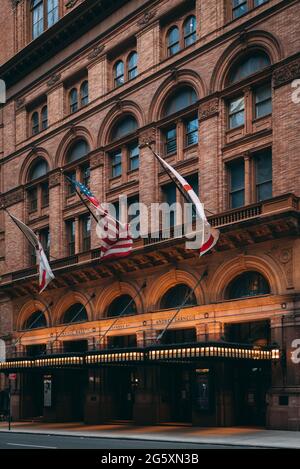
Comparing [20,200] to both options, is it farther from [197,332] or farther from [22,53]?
[197,332]

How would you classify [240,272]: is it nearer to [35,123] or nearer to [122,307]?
[122,307]

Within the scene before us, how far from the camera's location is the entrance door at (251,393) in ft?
121

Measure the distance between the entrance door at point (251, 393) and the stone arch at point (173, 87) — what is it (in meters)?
14.6

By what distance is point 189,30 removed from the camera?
43.2 metres

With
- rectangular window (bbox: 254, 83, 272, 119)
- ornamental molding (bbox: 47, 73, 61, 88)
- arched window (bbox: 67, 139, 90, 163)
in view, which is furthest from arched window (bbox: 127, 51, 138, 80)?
rectangular window (bbox: 254, 83, 272, 119)

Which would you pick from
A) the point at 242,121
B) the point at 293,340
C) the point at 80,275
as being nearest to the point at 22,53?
the point at 80,275

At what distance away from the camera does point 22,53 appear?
56.0 meters

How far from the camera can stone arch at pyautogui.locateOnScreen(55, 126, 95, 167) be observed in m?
49.6

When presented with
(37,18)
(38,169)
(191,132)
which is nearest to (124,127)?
(191,132)

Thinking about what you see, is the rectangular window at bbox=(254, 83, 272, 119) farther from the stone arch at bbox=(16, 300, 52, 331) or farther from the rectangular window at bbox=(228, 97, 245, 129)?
the stone arch at bbox=(16, 300, 52, 331)

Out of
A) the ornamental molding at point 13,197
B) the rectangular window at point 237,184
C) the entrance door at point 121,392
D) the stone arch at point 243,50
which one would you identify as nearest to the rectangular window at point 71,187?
the ornamental molding at point 13,197

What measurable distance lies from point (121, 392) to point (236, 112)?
1779 centimetres

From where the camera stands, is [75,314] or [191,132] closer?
[191,132]

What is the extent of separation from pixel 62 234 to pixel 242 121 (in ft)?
55.6
